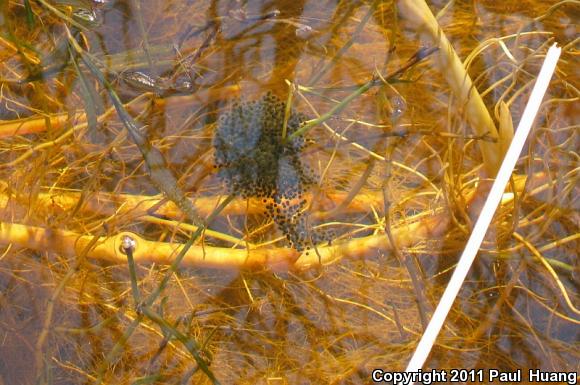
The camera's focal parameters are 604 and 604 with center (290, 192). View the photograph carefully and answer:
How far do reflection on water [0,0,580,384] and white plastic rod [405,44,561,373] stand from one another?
0.56 feet

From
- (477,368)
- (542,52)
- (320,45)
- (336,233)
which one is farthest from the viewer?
(320,45)

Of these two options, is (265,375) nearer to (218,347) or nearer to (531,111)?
(218,347)

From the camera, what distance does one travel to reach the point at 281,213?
1434 mm

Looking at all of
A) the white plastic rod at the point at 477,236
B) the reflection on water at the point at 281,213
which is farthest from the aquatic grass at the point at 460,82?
the white plastic rod at the point at 477,236

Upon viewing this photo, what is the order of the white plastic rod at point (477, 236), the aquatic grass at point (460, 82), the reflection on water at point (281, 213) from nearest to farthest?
the white plastic rod at point (477, 236) < the aquatic grass at point (460, 82) < the reflection on water at point (281, 213)

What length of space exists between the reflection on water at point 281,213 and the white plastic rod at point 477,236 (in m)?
0.17

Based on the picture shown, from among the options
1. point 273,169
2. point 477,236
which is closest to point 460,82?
point 477,236

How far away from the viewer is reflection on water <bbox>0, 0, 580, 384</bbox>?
1341mm

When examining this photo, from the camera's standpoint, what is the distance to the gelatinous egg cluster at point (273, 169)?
4.60 ft

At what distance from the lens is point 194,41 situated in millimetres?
1728

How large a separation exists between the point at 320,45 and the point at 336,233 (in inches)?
23.6

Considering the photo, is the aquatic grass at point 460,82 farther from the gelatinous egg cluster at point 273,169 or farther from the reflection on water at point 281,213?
the gelatinous egg cluster at point 273,169

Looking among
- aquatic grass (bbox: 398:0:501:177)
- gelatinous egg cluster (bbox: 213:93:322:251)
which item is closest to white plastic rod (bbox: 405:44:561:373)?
aquatic grass (bbox: 398:0:501:177)

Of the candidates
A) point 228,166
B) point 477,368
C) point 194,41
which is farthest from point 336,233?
point 194,41
